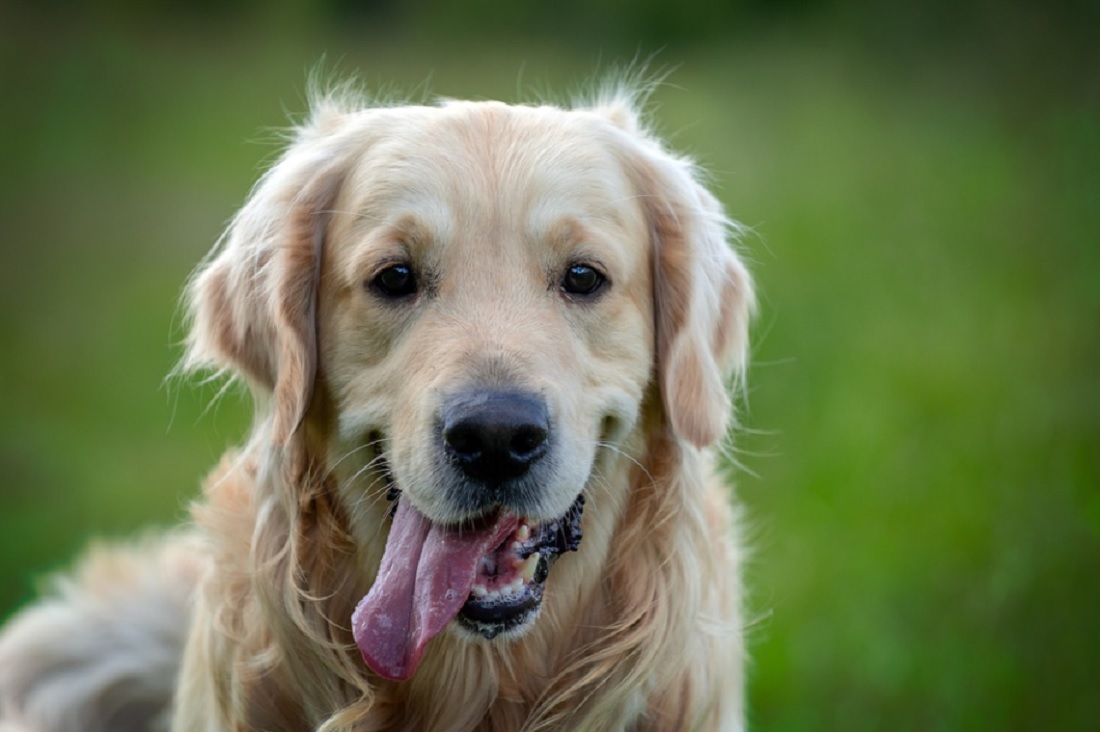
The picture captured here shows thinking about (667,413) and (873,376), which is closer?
(667,413)

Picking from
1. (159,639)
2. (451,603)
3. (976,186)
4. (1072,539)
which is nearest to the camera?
(451,603)

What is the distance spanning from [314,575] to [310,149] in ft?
4.28

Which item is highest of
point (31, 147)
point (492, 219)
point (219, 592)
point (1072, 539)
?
point (31, 147)

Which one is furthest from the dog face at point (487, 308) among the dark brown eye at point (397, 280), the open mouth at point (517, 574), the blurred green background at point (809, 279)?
the blurred green background at point (809, 279)

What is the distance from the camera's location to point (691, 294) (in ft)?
12.3

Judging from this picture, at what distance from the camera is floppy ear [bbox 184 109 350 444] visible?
352 centimetres

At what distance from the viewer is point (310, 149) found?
3852 millimetres

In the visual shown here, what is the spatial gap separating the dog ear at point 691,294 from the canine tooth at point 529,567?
56 cm

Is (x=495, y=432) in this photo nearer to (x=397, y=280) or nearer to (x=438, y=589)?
(x=438, y=589)

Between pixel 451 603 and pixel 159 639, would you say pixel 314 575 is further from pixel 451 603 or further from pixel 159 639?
pixel 159 639

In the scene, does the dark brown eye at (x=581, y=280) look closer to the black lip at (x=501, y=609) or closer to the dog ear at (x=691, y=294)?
the dog ear at (x=691, y=294)

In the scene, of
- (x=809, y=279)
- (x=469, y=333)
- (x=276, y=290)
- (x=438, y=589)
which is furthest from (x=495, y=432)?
(x=809, y=279)

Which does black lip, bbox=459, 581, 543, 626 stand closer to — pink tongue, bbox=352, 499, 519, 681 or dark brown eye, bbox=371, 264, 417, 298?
pink tongue, bbox=352, 499, 519, 681

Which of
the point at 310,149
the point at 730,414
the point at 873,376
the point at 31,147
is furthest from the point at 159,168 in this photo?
the point at 730,414
